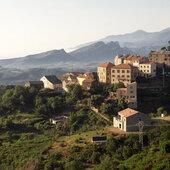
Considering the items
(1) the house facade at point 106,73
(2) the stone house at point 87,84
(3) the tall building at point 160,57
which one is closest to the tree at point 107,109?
(2) the stone house at point 87,84

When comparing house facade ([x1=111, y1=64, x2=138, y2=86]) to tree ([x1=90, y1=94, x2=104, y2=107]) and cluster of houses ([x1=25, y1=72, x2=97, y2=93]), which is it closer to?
cluster of houses ([x1=25, y1=72, x2=97, y2=93])

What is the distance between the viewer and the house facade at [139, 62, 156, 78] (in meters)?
62.7

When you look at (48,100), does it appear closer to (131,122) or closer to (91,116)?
(91,116)

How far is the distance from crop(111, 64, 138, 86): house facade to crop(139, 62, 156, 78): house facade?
7.00ft

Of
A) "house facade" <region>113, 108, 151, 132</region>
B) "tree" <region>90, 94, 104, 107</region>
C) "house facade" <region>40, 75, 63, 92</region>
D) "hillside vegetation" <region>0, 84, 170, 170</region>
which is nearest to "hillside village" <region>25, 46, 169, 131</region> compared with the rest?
"house facade" <region>40, 75, 63, 92</region>

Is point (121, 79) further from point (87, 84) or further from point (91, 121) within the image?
point (91, 121)

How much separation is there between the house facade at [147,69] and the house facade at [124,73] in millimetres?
2135

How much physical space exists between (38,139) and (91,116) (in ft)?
39.6

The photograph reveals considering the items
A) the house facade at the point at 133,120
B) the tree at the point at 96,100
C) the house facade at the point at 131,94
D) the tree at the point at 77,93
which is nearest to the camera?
the house facade at the point at 133,120

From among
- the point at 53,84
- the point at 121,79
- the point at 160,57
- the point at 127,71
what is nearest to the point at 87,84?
the point at 121,79

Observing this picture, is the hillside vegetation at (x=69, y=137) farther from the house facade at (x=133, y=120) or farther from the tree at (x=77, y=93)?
the house facade at (x=133, y=120)

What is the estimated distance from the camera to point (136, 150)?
33281 mm

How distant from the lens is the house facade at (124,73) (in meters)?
60.3

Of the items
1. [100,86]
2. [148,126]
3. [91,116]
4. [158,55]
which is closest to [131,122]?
[148,126]
